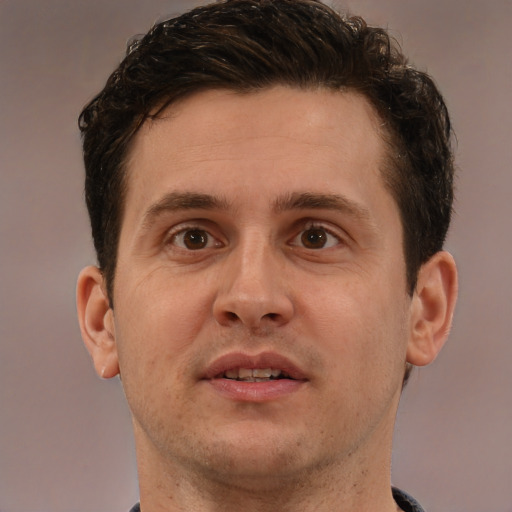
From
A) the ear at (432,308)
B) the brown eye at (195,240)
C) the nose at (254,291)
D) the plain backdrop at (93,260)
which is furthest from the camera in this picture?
the plain backdrop at (93,260)

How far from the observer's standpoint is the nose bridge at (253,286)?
78.6 inches

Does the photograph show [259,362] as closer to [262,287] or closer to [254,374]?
[254,374]

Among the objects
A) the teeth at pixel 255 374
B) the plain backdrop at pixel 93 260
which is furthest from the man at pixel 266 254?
the plain backdrop at pixel 93 260

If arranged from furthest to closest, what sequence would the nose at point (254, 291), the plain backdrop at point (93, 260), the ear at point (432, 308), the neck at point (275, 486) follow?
the plain backdrop at point (93, 260) → the ear at point (432, 308) → the neck at point (275, 486) → the nose at point (254, 291)

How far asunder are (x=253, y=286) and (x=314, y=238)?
247 mm

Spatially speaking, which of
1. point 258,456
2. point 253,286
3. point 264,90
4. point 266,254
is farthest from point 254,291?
point 264,90

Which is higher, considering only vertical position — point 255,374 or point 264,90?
point 264,90

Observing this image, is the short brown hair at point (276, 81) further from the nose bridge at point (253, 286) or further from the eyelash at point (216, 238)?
the nose bridge at point (253, 286)

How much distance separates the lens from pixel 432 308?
96.5 inches

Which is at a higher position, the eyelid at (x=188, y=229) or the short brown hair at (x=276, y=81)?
the short brown hair at (x=276, y=81)

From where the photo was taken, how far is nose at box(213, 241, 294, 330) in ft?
6.55

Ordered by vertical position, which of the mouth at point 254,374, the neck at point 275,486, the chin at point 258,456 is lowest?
the neck at point 275,486

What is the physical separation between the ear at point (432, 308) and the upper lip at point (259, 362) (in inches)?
17.8

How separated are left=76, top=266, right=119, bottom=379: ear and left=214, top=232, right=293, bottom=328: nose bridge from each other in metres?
0.49
